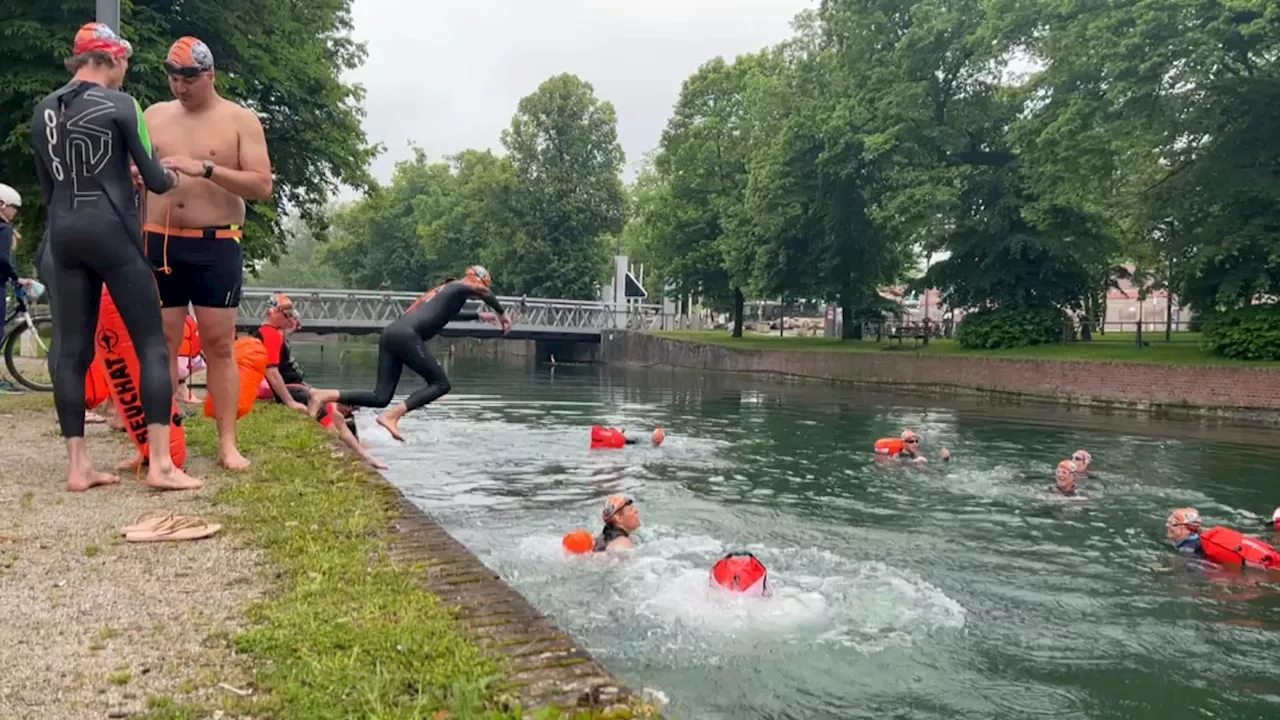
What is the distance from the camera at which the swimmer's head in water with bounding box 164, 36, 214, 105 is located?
20.2 ft

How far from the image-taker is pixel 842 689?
5.74 m

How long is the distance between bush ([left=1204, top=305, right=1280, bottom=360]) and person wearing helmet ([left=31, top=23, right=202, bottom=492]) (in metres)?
28.1

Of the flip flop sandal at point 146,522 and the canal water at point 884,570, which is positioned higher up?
the flip flop sandal at point 146,522

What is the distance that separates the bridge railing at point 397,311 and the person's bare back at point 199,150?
116ft

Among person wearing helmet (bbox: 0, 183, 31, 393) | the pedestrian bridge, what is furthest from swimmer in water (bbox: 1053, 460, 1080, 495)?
the pedestrian bridge

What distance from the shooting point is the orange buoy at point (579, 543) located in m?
8.74

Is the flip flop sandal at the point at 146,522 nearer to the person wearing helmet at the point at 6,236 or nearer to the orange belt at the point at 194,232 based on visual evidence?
the orange belt at the point at 194,232

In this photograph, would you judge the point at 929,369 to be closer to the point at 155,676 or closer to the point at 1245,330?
the point at 1245,330

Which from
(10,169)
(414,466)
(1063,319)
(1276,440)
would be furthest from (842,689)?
(1063,319)

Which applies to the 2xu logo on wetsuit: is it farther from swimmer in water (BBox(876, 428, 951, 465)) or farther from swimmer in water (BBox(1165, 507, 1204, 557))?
swimmer in water (BBox(876, 428, 951, 465))

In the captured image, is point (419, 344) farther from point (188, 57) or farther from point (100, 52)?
point (100, 52)

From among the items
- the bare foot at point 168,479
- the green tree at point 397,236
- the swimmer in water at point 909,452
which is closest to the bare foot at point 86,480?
the bare foot at point 168,479

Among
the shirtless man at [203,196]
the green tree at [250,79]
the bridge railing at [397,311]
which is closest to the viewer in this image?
the shirtless man at [203,196]

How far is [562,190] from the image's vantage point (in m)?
66.8
